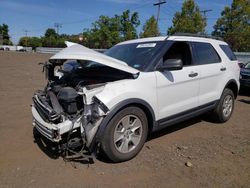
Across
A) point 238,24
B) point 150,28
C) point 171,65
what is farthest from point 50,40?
point 171,65

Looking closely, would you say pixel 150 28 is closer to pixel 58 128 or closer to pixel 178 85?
pixel 178 85

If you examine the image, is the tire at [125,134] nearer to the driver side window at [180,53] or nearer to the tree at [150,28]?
the driver side window at [180,53]

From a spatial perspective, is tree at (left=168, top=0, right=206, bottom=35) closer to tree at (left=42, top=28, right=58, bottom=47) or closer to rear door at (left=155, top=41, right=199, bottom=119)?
rear door at (left=155, top=41, right=199, bottom=119)

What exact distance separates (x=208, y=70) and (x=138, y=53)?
1.57 m

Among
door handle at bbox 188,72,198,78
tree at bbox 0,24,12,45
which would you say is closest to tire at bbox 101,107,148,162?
door handle at bbox 188,72,198,78

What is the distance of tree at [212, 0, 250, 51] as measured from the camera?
27812 mm

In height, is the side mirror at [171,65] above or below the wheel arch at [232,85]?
above

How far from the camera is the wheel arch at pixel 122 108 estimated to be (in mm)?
3876

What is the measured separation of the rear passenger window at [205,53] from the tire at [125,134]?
197 cm

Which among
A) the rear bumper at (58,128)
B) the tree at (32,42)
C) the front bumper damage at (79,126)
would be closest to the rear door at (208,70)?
the front bumper damage at (79,126)

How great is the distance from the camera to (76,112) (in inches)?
162

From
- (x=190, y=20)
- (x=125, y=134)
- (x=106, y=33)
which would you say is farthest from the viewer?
(x=106, y=33)

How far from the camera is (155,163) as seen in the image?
14.2 ft

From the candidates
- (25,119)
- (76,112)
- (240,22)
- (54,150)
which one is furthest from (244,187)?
(240,22)
